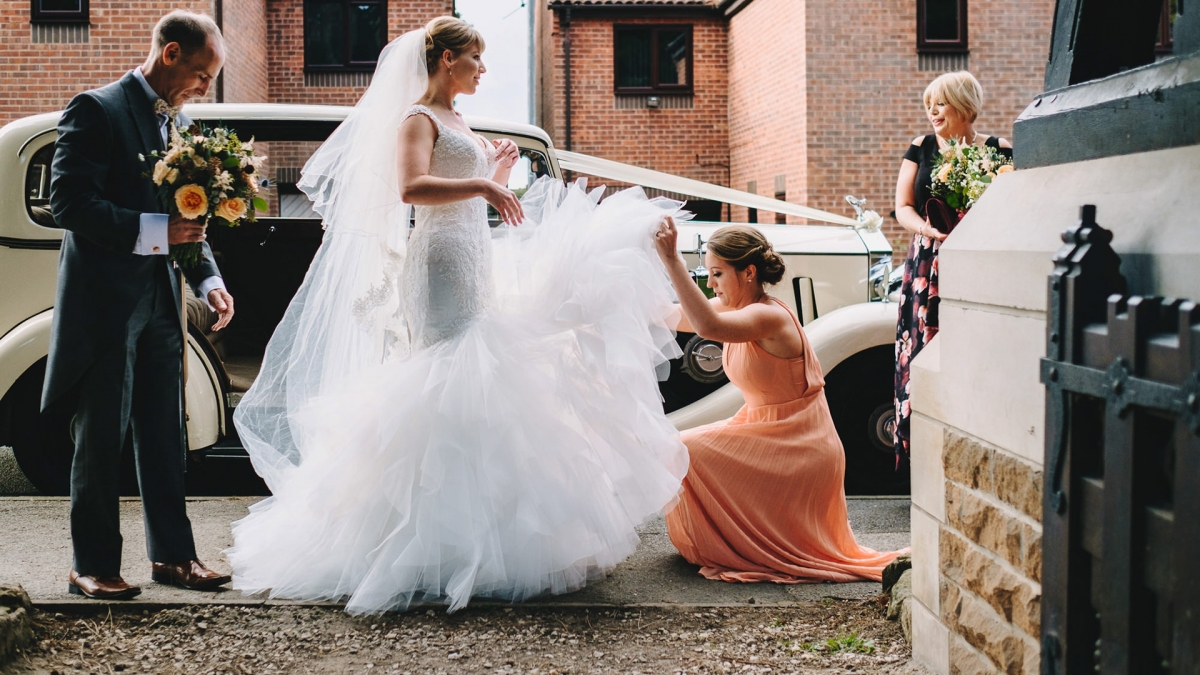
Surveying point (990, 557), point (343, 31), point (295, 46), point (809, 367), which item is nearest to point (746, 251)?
point (809, 367)

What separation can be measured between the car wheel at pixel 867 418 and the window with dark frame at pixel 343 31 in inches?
468

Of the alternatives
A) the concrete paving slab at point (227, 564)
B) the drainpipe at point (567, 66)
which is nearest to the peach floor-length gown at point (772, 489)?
the concrete paving slab at point (227, 564)

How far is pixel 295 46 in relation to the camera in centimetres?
1552

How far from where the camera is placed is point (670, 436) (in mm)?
3768

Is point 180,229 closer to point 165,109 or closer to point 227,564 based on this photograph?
point 165,109

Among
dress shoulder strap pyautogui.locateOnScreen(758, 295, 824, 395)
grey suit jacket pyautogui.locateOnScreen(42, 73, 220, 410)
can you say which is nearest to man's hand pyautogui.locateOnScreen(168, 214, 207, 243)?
grey suit jacket pyautogui.locateOnScreen(42, 73, 220, 410)

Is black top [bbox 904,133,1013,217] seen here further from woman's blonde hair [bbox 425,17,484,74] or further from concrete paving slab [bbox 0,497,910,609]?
woman's blonde hair [bbox 425,17,484,74]

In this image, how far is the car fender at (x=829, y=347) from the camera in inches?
217

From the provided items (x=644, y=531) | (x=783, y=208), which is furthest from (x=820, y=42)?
(x=644, y=531)

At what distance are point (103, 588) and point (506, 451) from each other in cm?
151

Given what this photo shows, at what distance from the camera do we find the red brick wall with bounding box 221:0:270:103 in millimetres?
13180

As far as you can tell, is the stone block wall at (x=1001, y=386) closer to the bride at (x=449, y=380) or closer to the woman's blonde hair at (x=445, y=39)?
the bride at (x=449, y=380)

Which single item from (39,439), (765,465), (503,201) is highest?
(503,201)

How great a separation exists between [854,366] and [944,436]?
9.38 ft
